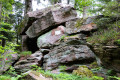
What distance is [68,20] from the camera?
8.70 metres

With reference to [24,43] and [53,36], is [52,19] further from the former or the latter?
[24,43]

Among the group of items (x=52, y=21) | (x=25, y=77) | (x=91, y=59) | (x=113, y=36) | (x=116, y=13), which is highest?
(x=116, y=13)

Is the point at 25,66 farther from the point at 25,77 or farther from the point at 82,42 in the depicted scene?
the point at 82,42

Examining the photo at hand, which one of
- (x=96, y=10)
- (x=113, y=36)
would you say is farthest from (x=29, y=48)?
(x=113, y=36)

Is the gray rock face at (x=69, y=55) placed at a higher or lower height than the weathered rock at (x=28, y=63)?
higher

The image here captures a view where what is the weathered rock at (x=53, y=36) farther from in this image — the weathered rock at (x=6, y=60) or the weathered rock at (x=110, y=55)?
the weathered rock at (x=110, y=55)

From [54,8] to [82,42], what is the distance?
4708mm

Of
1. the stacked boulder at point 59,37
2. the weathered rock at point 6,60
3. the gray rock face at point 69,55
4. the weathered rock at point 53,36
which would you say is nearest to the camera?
the weathered rock at point 6,60

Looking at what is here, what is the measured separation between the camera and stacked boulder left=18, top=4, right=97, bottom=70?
6332 mm

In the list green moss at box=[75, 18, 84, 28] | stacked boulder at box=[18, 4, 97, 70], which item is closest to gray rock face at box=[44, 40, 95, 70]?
stacked boulder at box=[18, 4, 97, 70]

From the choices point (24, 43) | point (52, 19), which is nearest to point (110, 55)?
point (52, 19)

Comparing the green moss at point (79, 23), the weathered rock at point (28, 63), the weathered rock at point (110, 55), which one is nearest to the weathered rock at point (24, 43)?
the weathered rock at point (28, 63)

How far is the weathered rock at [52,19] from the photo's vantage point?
8500 millimetres

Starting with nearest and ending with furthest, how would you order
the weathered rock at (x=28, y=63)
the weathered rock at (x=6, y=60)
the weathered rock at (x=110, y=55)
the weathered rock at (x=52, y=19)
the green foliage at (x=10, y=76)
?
the green foliage at (x=10, y=76) → the weathered rock at (x=110, y=55) → the weathered rock at (x=6, y=60) → the weathered rock at (x=28, y=63) → the weathered rock at (x=52, y=19)
